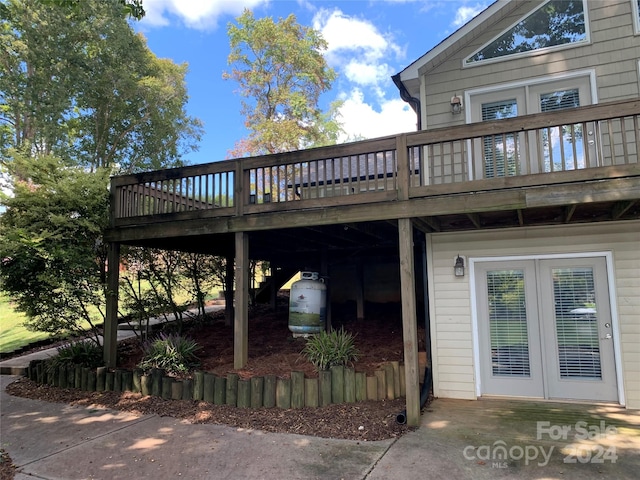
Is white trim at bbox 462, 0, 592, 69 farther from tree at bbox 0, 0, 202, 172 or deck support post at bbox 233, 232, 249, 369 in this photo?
tree at bbox 0, 0, 202, 172

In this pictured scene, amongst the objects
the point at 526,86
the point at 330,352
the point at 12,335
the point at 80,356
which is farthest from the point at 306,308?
the point at 12,335

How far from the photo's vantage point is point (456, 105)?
20.1 ft

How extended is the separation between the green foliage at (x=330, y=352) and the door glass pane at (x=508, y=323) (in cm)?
198

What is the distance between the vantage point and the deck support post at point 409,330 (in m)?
4.56

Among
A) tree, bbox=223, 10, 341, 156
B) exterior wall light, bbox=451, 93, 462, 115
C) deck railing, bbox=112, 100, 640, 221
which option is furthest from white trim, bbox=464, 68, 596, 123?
tree, bbox=223, 10, 341, 156

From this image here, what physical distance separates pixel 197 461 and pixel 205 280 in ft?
21.2

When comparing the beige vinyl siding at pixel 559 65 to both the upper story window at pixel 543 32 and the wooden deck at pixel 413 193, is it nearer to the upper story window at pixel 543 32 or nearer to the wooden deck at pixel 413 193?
the upper story window at pixel 543 32

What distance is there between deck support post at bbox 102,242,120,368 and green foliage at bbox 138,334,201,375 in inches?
27.9

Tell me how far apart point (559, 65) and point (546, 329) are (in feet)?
12.1

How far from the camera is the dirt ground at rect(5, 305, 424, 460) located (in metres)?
4.62

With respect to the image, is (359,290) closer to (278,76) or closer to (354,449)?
(354,449)

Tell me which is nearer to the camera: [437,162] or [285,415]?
[285,415]

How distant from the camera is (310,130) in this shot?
22312mm

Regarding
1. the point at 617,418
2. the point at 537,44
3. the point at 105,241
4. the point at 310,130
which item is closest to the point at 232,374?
the point at 105,241
